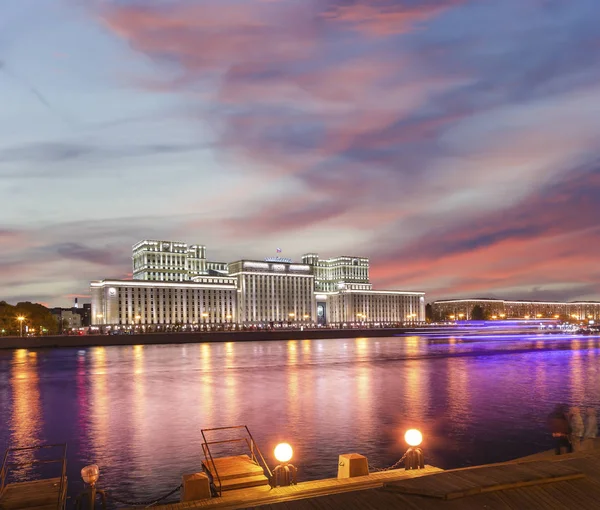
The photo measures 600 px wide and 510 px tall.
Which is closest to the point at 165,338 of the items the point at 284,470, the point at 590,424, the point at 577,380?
the point at 577,380

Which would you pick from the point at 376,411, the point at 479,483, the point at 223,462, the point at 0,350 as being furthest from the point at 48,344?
the point at 479,483

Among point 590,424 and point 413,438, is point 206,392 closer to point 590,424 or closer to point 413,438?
point 590,424

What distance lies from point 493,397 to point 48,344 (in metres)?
120

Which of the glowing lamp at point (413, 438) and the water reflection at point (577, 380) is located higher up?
the glowing lamp at point (413, 438)

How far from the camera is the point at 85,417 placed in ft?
124

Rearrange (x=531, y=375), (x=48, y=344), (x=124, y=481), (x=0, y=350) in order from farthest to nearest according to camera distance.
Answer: (x=48, y=344)
(x=0, y=350)
(x=531, y=375)
(x=124, y=481)

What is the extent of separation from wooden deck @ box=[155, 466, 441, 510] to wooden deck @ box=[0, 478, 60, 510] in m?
2.98

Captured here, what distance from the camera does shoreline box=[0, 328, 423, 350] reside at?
448 feet

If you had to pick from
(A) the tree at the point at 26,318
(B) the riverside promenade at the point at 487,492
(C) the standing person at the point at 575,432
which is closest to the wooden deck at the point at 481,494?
(B) the riverside promenade at the point at 487,492

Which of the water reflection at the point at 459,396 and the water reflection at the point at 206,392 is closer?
the water reflection at the point at 459,396

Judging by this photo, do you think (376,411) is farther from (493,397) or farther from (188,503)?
(188,503)

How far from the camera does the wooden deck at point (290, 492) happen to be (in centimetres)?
1196

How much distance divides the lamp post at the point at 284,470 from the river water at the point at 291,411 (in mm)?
8091

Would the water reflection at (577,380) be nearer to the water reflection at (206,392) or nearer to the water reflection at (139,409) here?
the water reflection at (206,392)
